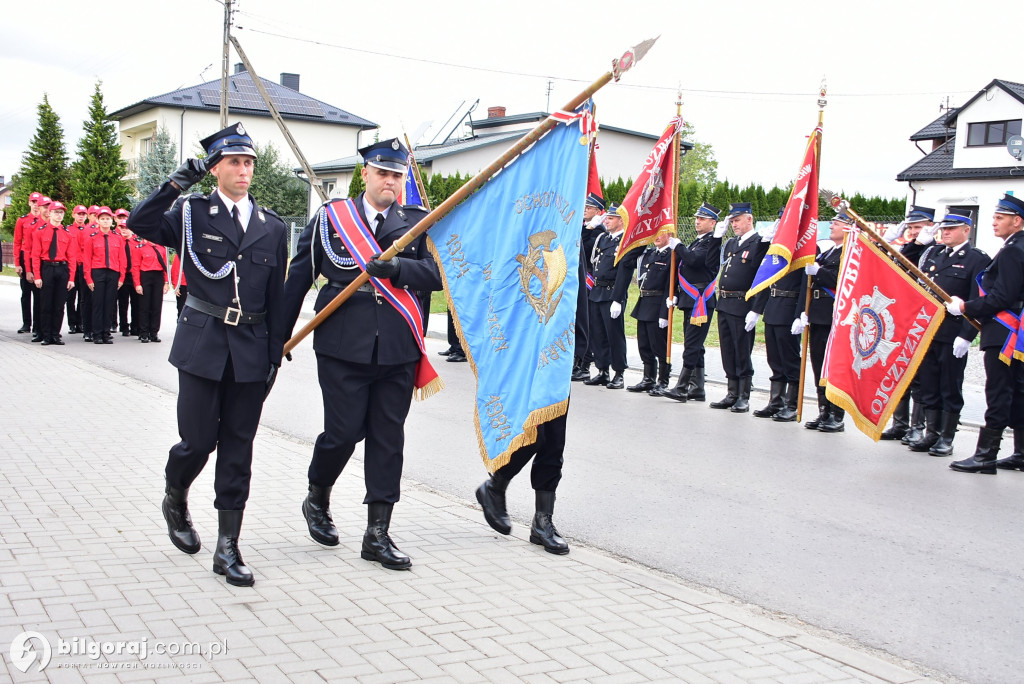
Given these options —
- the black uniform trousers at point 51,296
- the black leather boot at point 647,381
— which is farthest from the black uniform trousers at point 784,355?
the black uniform trousers at point 51,296

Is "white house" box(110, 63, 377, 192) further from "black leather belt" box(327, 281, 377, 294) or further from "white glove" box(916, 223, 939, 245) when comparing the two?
"black leather belt" box(327, 281, 377, 294)

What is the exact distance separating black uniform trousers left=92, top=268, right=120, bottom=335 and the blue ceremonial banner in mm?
11506

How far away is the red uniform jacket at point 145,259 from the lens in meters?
15.8

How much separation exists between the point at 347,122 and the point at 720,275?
50142 millimetres

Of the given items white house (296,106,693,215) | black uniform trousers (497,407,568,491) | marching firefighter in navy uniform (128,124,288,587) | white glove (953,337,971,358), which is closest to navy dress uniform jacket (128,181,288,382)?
marching firefighter in navy uniform (128,124,288,587)

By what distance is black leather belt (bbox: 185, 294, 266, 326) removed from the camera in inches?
188

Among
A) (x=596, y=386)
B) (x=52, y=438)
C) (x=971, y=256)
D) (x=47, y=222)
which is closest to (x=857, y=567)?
(x=971, y=256)

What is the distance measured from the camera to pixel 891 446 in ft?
31.1

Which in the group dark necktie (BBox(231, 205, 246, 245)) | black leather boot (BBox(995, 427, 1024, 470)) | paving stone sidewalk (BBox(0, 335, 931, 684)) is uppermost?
dark necktie (BBox(231, 205, 246, 245))

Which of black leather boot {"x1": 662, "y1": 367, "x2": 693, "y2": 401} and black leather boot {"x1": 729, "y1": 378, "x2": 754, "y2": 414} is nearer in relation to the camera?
black leather boot {"x1": 729, "y1": 378, "x2": 754, "y2": 414}

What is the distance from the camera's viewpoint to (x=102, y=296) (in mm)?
15539

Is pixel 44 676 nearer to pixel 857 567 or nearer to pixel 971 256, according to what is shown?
pixel 857 567

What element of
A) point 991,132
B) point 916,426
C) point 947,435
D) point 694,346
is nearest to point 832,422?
point 916,426

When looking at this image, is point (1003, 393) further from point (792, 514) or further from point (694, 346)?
point (694, 346)
